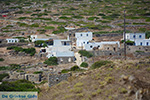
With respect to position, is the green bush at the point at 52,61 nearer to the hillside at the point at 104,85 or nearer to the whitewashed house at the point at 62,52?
the whitewashed house at the point at 62,52

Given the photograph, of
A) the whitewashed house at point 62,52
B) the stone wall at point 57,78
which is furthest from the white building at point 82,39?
the stone wall at point 57,78

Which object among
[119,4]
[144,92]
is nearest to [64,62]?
[144,92]

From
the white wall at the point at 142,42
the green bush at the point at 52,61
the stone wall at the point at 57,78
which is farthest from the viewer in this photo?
the white wall at the point at 142,42

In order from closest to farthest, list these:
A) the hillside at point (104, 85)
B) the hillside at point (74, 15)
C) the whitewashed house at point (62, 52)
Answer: the hillside at point (104, 85)
the whitewashed house at point (62, 52)
the hillside at point (74, 15)

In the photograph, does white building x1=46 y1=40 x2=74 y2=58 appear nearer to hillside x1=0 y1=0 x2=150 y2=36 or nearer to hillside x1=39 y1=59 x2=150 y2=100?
hillside x1=0 y1=0 x2=150 y2=36

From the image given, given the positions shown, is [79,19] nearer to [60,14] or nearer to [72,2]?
[60,14]

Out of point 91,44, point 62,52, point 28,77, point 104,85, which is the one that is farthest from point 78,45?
point 104,85

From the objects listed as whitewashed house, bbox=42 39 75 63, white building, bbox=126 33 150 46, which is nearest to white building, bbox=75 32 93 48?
whitewashed house, bbox=42 39 75 63

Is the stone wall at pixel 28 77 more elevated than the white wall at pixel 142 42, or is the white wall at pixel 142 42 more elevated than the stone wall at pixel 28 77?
the stone wall at pixel 28 77
